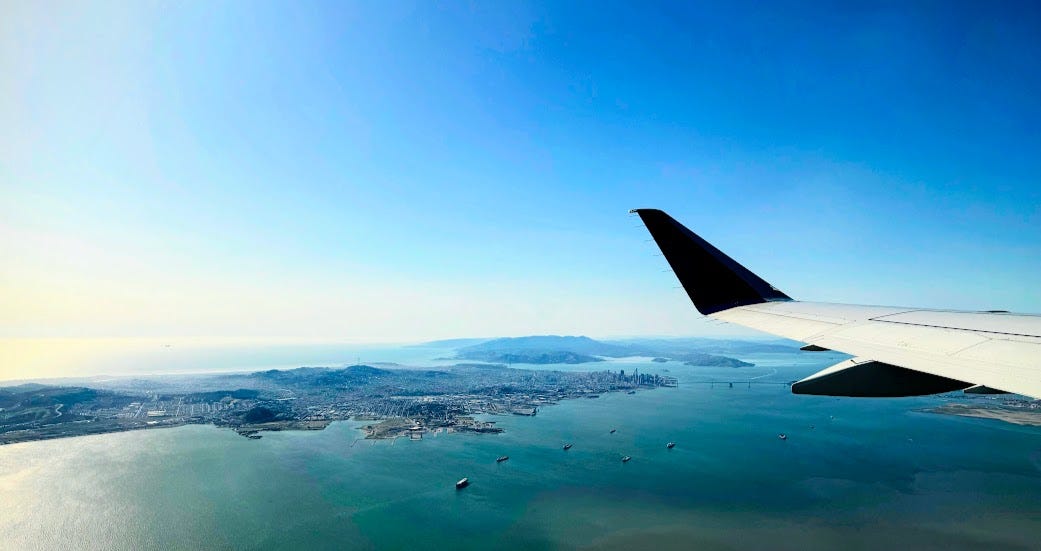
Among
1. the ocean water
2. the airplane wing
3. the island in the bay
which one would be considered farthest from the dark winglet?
the island in the bay

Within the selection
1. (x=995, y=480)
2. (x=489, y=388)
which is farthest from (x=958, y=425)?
(x=489, y=388)

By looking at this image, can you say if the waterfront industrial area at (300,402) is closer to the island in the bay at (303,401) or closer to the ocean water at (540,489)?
the island in the bay at (303,401)

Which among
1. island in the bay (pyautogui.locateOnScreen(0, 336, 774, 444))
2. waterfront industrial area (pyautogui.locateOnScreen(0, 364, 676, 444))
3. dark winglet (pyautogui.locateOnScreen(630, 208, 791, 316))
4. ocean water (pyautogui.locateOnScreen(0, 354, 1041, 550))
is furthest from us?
island in the bay (pyautogui.locateOnScreen(0, 336, 774, 444))

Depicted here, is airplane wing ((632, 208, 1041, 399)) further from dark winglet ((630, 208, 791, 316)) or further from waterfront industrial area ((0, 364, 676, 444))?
waterfront industrial area ((0, 364, 676, 444))

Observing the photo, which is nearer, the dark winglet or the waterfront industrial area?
the dark winglet

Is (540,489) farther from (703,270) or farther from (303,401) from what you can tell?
(303,401)

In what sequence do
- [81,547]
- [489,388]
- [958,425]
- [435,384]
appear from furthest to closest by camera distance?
1. [435,384]
2. [489,388]
3. [958,425]
4. [81,547]

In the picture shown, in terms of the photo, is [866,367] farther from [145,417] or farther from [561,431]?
[145,417]
